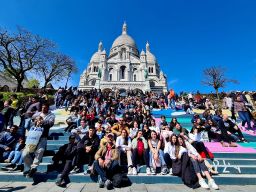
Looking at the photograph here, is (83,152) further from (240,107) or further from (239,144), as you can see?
(240,107)

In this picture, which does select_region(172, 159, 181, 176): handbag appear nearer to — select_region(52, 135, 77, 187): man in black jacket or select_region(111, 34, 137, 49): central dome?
select_region(52, 135, 77, 187): man in black jacket

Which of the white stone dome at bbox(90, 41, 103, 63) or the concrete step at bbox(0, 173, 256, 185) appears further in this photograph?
the white stone dome at bbox(90, 41, 103, 63)

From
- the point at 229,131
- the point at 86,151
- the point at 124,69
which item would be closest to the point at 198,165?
the point at 86,151

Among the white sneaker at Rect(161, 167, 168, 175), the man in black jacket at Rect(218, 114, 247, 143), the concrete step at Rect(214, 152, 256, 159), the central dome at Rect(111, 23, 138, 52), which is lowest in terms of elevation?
the white sneaker at Rect(161, 167, 168, 175)

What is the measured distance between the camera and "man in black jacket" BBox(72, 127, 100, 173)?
578cm

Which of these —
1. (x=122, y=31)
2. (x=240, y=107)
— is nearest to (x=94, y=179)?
(x=240, y=107)

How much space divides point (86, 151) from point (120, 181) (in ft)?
5.19

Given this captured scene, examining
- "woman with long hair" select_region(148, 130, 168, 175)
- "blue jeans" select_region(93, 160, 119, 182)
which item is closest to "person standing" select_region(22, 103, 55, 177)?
"blue jeans" select_region(93, 160, 119, 182)

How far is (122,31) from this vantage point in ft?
299

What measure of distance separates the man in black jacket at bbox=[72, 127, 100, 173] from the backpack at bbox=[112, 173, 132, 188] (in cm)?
101

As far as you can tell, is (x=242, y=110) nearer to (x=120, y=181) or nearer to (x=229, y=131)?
(x=229, y=131)

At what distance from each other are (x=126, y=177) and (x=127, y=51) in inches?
2632

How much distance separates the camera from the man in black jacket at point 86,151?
227 inches

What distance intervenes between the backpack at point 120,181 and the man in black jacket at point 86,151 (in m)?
1.01
